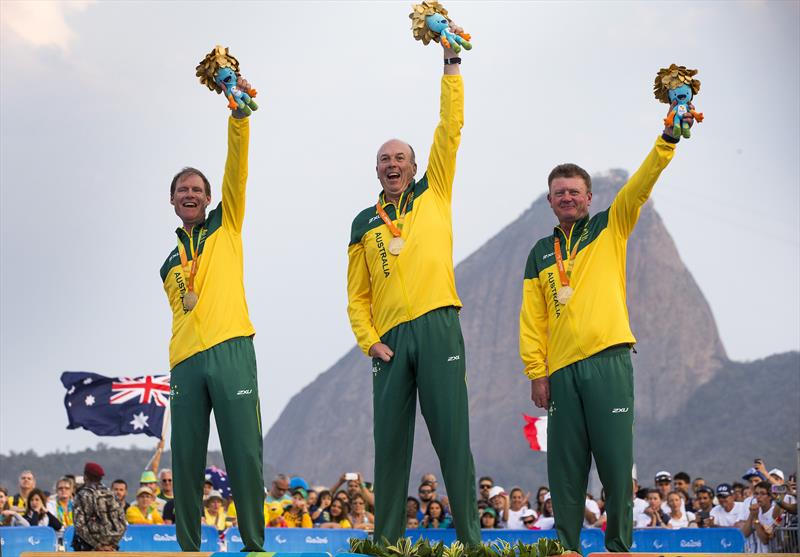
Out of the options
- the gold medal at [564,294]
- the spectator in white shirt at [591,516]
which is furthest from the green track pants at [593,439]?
the spectator in white shirt at [591,516]

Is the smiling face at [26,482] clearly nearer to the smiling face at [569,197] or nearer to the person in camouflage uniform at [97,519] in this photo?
the person in camouflage uniform at [97,519]

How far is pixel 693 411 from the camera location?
6850cm

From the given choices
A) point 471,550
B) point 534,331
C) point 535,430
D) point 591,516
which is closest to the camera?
point 471,550

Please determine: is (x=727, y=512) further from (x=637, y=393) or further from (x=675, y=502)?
(x=637, y=393)

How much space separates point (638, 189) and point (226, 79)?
2.43m

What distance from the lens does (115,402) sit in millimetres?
16688

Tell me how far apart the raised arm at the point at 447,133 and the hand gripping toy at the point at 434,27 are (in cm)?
9

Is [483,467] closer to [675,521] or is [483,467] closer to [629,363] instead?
[675,521]

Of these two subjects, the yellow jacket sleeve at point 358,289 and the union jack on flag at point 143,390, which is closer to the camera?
the yellow jacket sleeve at point 358,289

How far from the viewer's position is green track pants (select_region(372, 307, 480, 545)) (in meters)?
6.27

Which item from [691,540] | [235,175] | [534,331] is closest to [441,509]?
[691,540]

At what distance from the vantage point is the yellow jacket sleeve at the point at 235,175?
6.64 metres

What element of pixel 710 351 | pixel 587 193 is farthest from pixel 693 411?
pixel 587 193

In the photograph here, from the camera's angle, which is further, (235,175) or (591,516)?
(591,516)
